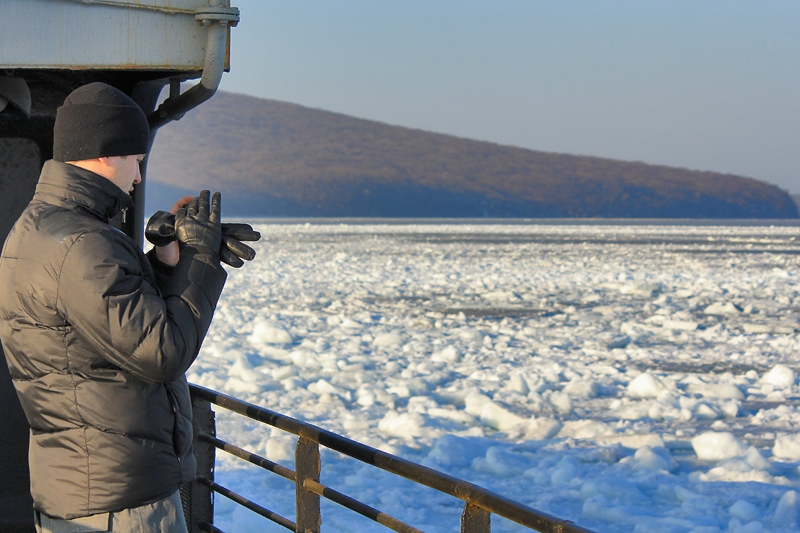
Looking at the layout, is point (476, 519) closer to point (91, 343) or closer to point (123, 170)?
point (91, 343)

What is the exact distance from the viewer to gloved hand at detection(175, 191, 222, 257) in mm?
1748

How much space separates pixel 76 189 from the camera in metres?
1.63

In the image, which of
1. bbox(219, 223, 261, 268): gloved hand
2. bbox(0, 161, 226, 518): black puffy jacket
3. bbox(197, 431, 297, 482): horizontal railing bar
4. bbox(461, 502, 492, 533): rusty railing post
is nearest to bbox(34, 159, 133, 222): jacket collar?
bbox(0, 161, 226, 518): black puffy jacket

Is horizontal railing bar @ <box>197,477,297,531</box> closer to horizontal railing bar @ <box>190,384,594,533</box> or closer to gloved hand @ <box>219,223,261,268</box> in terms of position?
horizontal railing bar @ <box>190,384,594,533</box>

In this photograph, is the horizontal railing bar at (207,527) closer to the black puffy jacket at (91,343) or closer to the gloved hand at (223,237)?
the black puffy jacket at (91,343)

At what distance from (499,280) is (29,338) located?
1805cm

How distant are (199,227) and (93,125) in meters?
0.29

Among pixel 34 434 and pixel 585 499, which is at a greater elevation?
pixel 34 434

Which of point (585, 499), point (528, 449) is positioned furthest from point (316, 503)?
point (528, 449)

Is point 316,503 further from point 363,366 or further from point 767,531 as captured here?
point 363,366

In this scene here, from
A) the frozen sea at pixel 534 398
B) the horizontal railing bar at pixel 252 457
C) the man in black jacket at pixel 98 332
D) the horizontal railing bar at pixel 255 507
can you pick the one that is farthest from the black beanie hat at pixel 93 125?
the frozen sea at pixel 534 398

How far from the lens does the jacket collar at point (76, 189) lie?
1631mm

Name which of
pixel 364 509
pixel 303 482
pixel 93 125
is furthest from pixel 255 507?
pixel 93 125

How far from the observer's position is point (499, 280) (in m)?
19.4
